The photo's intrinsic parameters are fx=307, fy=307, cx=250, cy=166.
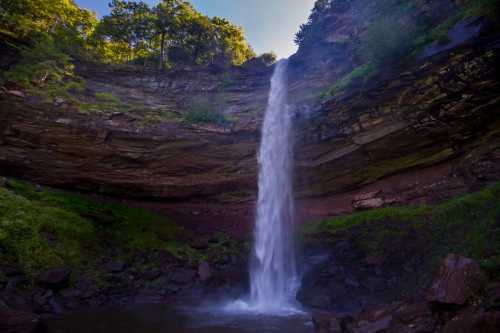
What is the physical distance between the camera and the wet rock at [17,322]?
712 cm

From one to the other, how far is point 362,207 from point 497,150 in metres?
6.59

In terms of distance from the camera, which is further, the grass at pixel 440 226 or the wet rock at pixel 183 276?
the wet rock at pixel 183 276

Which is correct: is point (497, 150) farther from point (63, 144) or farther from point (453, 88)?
point (63, 144)

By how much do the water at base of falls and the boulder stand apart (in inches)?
236

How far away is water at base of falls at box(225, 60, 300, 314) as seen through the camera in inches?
534

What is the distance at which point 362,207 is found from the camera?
56.0 ft

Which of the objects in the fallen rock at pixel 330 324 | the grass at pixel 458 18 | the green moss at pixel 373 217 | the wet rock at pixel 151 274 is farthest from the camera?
the wet rock at pixel 151 274

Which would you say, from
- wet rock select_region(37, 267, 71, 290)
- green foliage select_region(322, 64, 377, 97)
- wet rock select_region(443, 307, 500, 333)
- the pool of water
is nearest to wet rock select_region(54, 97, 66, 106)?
wet rock select_region(37, 267, 71, 290)

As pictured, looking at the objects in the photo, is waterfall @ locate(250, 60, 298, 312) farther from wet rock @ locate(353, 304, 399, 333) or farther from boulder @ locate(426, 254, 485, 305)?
boulder @ locate(426, 254, 485, 305)

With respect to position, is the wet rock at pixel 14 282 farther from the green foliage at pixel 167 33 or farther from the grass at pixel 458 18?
the green foliage at pixel 167 33

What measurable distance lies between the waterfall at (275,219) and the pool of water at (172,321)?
7.12 feet

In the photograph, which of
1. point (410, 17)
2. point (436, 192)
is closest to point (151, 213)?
point (436, 192)

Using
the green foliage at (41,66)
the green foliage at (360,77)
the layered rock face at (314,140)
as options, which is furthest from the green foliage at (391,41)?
the green foliage at (41,66)

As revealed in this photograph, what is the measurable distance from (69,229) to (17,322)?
844 centimetres
